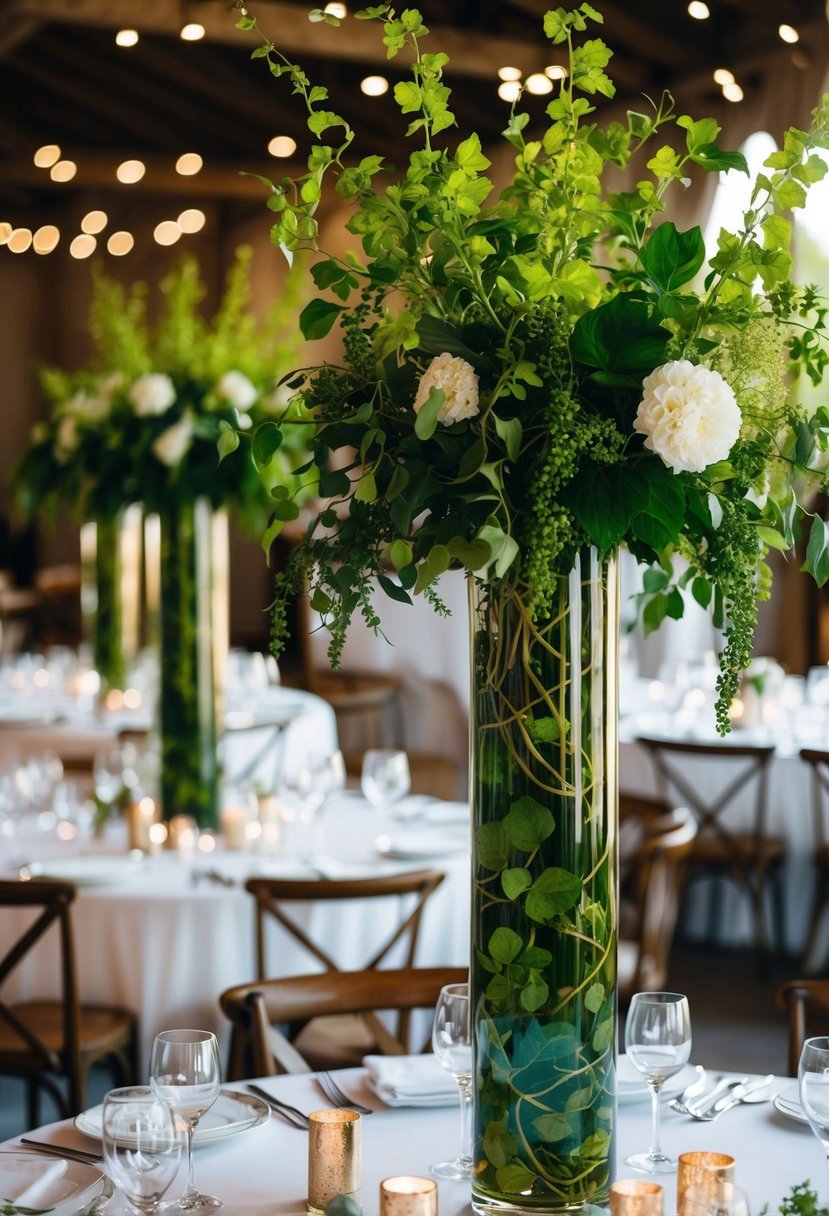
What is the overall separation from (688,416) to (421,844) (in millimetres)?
2372

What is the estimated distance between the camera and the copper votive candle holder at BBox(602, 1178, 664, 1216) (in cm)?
138

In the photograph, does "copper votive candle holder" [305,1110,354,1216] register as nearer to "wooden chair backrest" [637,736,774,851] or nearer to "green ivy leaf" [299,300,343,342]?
"green ivy leaf" [299,300,343,342]

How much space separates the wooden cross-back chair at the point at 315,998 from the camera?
7.77 feet

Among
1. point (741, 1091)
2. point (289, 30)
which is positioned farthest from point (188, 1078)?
point (289, 30)

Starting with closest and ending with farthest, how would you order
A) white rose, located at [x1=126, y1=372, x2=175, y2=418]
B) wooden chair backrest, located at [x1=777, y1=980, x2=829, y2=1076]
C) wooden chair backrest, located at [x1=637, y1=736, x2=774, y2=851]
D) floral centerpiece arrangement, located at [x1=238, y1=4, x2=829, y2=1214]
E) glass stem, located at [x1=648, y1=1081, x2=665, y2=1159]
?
floral centerpiece arrangement, located at [x1=238, y1=4, x2=829, y2=1214] < glass stem, located at [x1=648, y1=1081, x2=665, y2=1159] < wooden chair backrest, located at [x1=777, y1=980, x2=829, y2=1076] < white rose, located at [x1=126, y1=372, x2=175, y2=418] < wooden chair backrest, located at [x1=637, y1=736, x2=774, y2=851]

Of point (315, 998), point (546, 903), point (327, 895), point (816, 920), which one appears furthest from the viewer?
point (816, 920)

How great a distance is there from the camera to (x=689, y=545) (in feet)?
5.47

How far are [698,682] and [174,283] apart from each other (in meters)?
2.45

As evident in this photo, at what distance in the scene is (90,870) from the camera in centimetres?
336

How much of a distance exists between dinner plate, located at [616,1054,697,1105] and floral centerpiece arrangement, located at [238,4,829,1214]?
395mm

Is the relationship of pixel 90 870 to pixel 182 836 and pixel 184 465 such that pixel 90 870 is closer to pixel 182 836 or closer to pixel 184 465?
pixel 182 836

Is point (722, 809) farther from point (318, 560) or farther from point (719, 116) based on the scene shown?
point (719, 116)

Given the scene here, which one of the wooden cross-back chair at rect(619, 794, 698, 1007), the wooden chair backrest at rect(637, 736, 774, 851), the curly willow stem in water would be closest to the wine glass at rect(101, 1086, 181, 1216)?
the curly willow stem in water

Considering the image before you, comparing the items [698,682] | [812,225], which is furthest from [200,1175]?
[812,225]
